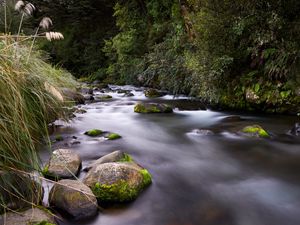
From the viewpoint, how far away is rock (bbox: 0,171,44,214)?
252 cm

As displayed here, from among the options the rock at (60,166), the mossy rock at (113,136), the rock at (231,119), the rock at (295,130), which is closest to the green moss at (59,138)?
the mossy rock at (113,136)

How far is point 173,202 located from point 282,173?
5.02ft

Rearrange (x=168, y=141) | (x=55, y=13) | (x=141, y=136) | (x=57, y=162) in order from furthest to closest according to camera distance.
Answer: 1. (x=55, y=13)
2. (x=141, y=136)
3. (x=168, y=141)
4. (x=57, y=162)

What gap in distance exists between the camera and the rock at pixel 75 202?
2.95m

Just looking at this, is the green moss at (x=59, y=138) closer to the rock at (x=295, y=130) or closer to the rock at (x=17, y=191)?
the rock at (x=17, y=191)

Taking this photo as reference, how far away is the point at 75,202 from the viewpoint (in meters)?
2.96

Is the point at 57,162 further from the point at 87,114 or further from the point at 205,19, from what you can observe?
the point at 205,19

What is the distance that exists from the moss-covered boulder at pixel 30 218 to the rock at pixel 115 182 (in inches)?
23.4

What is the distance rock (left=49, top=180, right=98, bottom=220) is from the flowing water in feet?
0.29

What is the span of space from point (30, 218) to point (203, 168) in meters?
2.37

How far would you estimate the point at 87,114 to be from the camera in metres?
8.03

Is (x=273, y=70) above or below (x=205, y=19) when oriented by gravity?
below

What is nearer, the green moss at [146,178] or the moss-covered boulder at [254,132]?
the green moss at [146,178]

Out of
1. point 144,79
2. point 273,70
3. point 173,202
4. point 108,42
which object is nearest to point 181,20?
point 144,79
